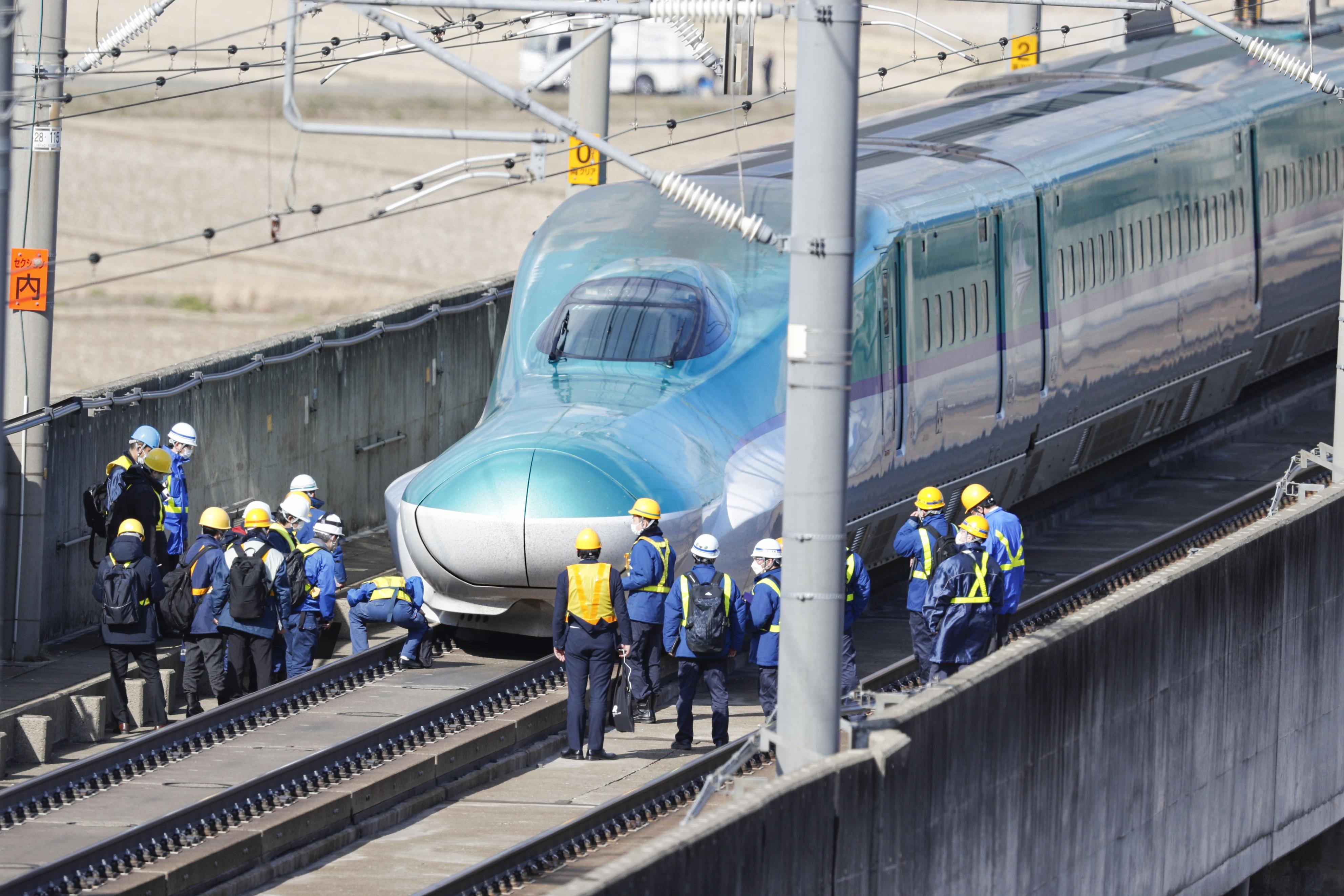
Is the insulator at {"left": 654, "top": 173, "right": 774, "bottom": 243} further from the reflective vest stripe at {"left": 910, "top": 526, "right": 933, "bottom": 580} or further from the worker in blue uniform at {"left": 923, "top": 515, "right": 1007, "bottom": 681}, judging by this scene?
the reflective vest stripe at {"left": 910, "top": 526, "right": 933, "bottom": 580}

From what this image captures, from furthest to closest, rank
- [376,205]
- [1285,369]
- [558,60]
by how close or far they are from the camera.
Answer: [376,205] → [1285,369] → [558,60]

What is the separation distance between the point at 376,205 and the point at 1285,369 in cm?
2989

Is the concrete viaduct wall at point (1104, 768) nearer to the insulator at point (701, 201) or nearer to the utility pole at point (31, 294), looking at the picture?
the insulator at point (701, 201)

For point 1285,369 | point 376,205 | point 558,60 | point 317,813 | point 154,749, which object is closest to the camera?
point 317,813

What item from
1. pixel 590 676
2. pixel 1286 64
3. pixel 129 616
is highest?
pixel 1286 64

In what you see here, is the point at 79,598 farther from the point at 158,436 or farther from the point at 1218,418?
the point at 1218,418

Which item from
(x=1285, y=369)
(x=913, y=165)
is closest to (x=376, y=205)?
(x=1285, y=369)

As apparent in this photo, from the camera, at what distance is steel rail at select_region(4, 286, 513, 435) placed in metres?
18.9

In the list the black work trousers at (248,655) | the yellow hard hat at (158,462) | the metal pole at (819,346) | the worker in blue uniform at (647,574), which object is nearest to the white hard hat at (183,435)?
the yellow hard hat at (158,462)

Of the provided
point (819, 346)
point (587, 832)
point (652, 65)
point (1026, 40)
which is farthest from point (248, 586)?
point (652, 65)

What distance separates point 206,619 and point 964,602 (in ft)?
18.2

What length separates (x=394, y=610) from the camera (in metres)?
17.3

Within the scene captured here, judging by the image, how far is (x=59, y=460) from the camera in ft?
63.9

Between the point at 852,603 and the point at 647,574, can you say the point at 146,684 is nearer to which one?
the point at 647,574
